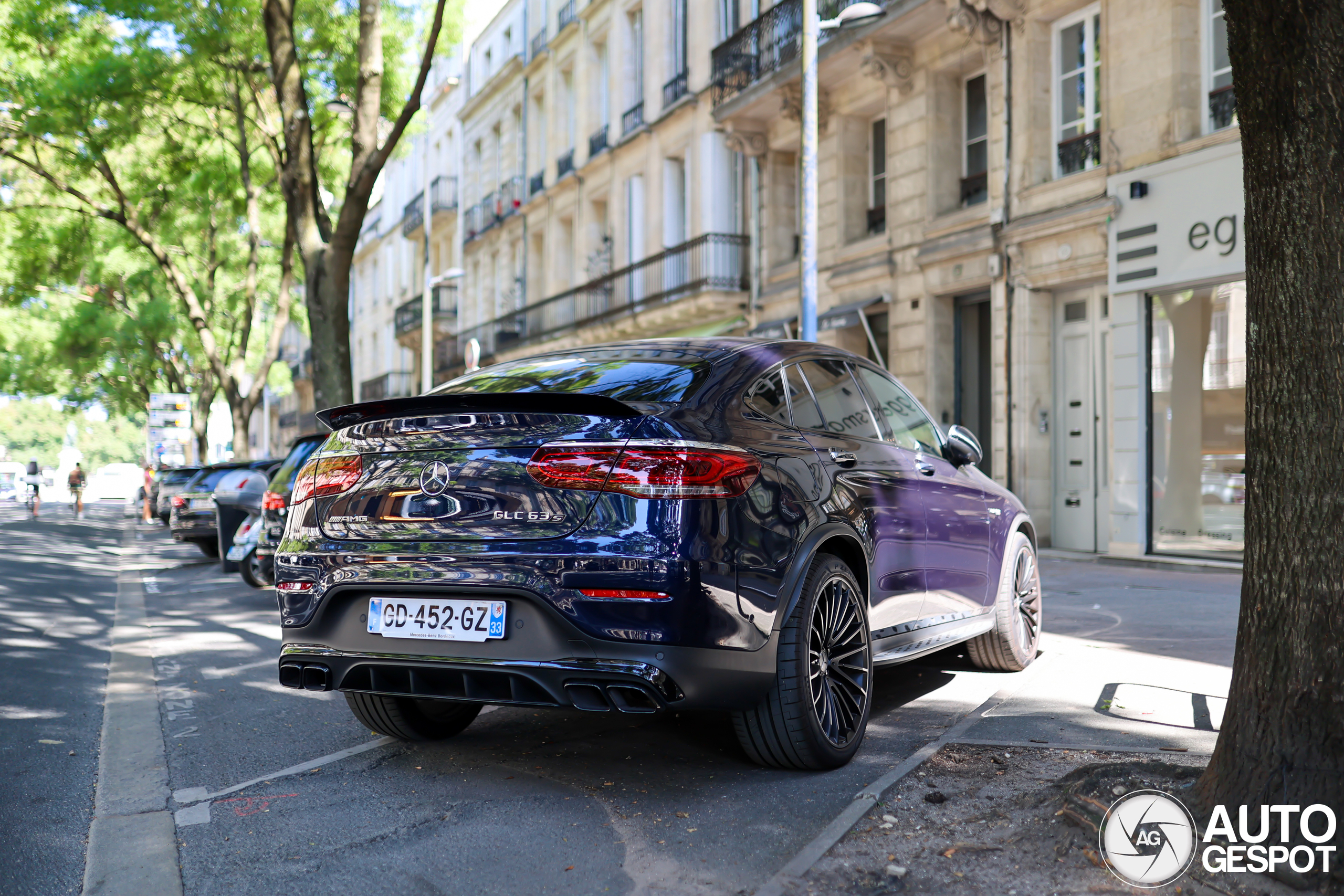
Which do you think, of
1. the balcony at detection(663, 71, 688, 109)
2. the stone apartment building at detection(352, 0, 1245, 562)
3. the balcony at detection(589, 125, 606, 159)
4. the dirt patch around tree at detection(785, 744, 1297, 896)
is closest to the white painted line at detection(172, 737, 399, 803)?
the dirt patch around tree at detection(785, 744, 1297, 896)

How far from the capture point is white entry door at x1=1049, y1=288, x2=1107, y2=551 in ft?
48.9

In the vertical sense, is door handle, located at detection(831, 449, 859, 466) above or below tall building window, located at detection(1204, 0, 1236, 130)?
below

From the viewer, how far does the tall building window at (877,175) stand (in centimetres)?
1898

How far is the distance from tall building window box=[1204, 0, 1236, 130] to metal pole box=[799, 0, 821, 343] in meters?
4.26

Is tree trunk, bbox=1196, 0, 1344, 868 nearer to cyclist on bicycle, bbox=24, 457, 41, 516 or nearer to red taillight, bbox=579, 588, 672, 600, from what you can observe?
red taillight, bbox=579, 588, 672, 600

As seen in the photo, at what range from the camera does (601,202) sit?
2927 cm

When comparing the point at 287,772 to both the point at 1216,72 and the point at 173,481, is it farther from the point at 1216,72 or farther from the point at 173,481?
the point at 173,481

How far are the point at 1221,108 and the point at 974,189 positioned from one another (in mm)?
4292

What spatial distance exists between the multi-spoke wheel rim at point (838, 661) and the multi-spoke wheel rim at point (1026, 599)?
6.35 ft

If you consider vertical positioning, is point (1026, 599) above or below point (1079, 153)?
below

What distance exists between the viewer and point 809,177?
12992 millimetres

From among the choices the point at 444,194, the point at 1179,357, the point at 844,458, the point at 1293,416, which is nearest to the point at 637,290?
the point at 1179,357

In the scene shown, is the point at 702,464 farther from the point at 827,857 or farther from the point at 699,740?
the point at 699,740

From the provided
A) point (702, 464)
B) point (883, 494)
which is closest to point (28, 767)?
point (702, 464)
